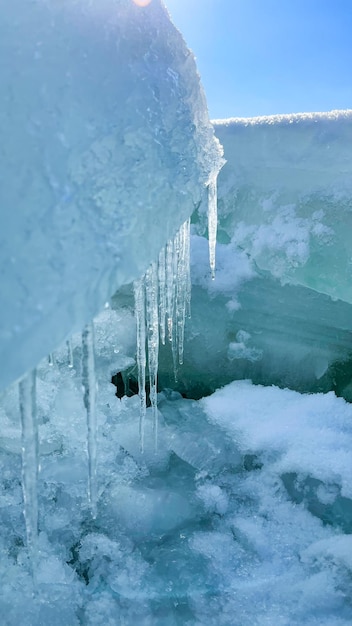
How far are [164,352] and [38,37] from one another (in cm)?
306

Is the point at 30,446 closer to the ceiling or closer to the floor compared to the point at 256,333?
closer to the ceiling

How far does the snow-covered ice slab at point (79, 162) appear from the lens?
85cm

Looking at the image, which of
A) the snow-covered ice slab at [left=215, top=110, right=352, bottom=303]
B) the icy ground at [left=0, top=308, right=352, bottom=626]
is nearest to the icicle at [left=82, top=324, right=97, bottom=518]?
the icy ground at [left=0, top=308, right=352, bottom=626]

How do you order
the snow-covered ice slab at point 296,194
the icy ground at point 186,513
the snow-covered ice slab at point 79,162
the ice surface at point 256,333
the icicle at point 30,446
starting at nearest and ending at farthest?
the snow-covered ice slab at point 79,162 → the icicle at point 30,446 → the icy ground at point 186,513 → the snow-covered ice slab at point 296,194 → the ice surface at point 256,333

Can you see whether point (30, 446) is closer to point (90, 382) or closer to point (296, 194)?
point (90, 382)

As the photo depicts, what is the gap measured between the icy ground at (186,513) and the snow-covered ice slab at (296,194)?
953 mm

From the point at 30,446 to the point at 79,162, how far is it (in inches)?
28.4

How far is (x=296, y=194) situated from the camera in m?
3.21

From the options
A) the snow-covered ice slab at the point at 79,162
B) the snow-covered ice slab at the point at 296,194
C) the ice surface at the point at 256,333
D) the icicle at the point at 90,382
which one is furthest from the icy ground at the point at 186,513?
the snow-covered ice slab at the point at 79,162

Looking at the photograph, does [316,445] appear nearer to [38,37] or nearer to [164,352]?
[164,352]

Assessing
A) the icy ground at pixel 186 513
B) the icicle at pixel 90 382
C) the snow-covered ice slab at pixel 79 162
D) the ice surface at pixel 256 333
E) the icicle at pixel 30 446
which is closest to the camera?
the snow-covered ice slab at pixel 79 162

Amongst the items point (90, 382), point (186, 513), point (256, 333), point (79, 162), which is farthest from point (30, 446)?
point (256, 333)

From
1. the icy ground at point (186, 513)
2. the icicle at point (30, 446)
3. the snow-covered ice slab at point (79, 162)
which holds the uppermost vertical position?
the snow-covered ice slab at point (79, 162)

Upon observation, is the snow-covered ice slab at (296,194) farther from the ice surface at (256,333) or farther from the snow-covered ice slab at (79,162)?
the snow-covered ice slab at (79,162)
